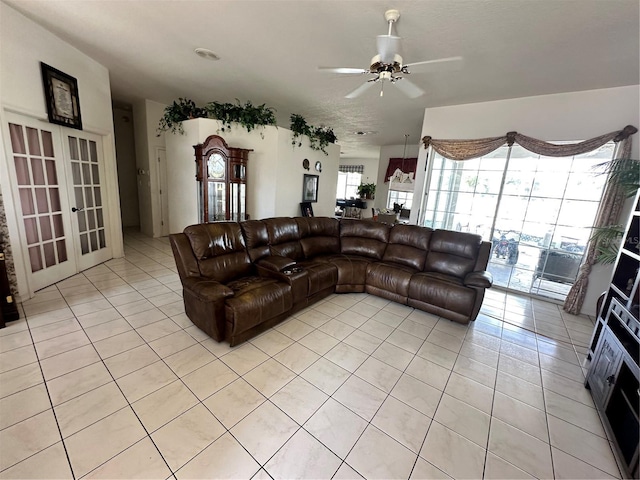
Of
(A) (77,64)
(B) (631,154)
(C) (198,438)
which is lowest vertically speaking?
(C) (198,438)

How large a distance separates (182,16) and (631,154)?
524 cm

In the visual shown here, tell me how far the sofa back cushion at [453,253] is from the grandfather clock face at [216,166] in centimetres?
349

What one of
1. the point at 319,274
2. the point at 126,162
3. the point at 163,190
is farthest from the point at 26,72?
the point at 126,162

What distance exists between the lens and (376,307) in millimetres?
3262

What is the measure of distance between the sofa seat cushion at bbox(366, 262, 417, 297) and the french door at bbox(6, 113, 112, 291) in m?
3.97

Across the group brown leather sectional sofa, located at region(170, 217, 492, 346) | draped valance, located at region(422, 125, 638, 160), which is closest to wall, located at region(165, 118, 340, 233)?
brown leather sectional sofa, located at region(170, 217, 492, 346)

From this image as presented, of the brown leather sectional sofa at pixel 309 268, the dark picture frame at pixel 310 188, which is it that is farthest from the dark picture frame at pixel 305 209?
the brown leather sectional sofa at pixel 309 268

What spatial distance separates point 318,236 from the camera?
13.1 feet

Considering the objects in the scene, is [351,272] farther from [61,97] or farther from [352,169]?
[352,169]

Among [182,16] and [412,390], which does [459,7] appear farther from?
[412,390]

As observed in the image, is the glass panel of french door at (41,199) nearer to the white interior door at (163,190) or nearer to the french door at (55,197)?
the french door at (55,197)

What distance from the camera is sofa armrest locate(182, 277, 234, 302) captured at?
2.18m

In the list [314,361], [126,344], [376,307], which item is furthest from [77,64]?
Answer: [376,307]

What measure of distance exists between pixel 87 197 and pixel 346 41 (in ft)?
13.5
